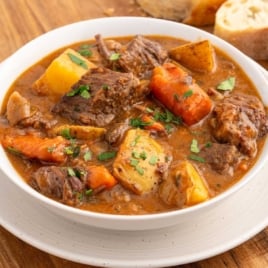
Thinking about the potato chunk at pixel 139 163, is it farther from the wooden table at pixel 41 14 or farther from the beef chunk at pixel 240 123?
the wooden table at pixel 41 14

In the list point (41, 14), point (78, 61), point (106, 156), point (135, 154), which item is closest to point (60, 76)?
point (78, 61)

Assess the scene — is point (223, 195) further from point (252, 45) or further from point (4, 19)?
point (4, 19)

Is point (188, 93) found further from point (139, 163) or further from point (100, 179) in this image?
point (100, 179)

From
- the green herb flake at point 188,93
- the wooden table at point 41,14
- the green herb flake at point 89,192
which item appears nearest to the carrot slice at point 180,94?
the green herb flake at point 188,93

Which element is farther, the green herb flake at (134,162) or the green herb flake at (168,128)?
the green herb flake at (168,128)

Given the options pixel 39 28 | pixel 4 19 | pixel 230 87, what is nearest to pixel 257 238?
pixel 230 87
